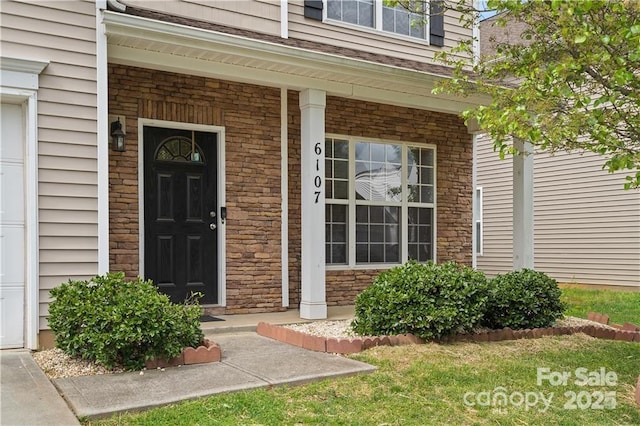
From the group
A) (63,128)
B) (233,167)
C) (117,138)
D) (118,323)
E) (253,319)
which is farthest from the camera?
(233,167)

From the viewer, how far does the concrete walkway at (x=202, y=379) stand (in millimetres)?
3545

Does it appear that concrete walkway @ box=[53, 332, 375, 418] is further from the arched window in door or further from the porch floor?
the arched window in door

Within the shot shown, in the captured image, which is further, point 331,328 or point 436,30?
point 436,30

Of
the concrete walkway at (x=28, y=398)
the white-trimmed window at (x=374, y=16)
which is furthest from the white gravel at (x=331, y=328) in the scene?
the white-trimmed window at (x=374, y=16)

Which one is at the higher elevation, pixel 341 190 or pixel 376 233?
pixel 341 190

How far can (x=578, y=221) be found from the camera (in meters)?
Result: 12.6

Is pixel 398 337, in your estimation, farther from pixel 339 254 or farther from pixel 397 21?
pixel 397 21

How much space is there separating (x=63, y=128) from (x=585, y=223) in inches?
434

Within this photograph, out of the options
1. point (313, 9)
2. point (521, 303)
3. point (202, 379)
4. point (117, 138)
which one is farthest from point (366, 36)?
point (202, 379)

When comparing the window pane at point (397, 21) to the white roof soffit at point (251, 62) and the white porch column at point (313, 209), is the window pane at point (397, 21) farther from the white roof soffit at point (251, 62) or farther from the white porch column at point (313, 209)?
the white porch column at point (313, 209)

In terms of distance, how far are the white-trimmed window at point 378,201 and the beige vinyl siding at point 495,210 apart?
19.8 feet

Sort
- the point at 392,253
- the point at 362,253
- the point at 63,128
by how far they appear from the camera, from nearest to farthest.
→ the point at 63,128, the point at 362,253, the point at 392,253

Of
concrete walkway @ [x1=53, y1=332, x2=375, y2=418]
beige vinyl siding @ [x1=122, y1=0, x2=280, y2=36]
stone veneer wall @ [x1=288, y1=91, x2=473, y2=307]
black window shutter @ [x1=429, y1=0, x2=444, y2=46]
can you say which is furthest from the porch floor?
black window shutter @ [x1=429, y1=0, x2=444, y2=46]

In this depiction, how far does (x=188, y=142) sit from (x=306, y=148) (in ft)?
4.67
